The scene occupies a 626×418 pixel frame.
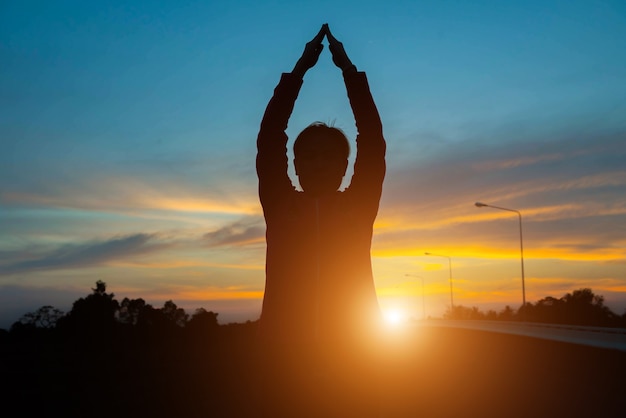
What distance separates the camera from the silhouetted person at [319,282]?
2.56m

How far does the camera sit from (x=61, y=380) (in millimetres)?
8711

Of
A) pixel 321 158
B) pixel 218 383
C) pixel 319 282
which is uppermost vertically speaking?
pixel 321 158

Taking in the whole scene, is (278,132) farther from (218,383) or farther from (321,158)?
(218,383)

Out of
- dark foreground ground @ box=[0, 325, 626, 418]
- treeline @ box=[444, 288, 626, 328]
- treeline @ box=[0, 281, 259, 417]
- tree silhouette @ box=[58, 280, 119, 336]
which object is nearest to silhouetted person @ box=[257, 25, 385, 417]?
dark foreground ground @ box=[0, 325, 626, 418]

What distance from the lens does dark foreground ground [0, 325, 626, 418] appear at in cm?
780

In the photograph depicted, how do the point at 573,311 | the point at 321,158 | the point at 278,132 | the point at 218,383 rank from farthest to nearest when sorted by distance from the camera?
the point at 573,311 < the point at 218,383 < the point at 278,132 < the point at 321,158

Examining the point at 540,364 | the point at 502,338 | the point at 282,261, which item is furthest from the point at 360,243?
the point at 502,338

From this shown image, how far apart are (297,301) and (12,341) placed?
384 inches

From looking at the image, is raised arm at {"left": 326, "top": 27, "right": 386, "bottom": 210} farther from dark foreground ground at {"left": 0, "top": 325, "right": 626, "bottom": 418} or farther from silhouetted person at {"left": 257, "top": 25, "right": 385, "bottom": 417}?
dark foreground ground at {"left": 0, "top": 325, "right": 626, "bottom": 418}

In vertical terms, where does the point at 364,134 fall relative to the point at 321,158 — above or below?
above

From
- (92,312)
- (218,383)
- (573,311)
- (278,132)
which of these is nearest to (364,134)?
(278,132)

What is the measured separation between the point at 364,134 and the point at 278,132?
0.39m

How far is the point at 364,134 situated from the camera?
3184mm

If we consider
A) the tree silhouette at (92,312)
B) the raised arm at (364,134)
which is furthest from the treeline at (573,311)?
the raised arm at (364,134)
